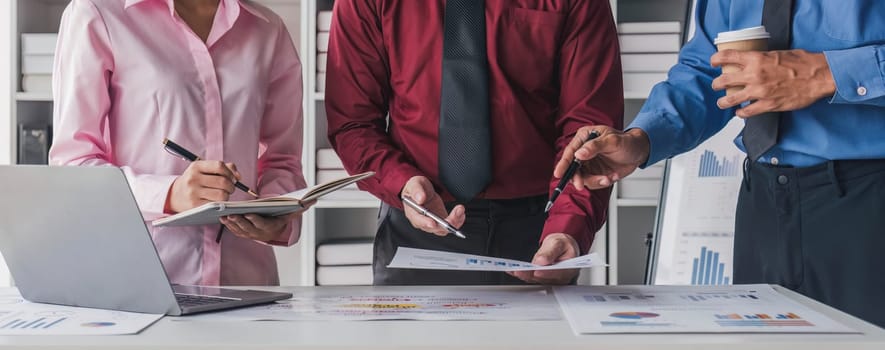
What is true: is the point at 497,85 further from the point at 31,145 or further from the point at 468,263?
the point at 31,145

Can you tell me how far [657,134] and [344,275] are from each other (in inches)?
65.0

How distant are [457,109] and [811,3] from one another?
70cm

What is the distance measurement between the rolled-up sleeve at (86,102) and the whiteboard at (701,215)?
1.70 meters

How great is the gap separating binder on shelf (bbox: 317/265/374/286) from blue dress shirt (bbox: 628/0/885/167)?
1.54 metres

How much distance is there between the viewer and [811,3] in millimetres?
1451

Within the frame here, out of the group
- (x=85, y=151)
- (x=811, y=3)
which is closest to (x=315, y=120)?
(x=85, y=151)

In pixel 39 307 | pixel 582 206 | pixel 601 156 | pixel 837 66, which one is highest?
pixel 837 66

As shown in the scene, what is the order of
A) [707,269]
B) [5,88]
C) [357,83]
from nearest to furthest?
[357,83] < [707,269] < [5,88]

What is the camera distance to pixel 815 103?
1.45 metres

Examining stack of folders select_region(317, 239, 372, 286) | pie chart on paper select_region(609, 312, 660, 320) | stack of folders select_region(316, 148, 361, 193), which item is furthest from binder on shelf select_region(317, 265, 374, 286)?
pie chart on paper select_region(609, 312, 660, 320)

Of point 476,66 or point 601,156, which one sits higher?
point 476,66

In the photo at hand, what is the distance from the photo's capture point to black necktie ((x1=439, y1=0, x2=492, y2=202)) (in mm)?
1696

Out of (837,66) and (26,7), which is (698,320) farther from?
(26,7)

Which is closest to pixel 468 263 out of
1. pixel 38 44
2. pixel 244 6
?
pixel 244 6
